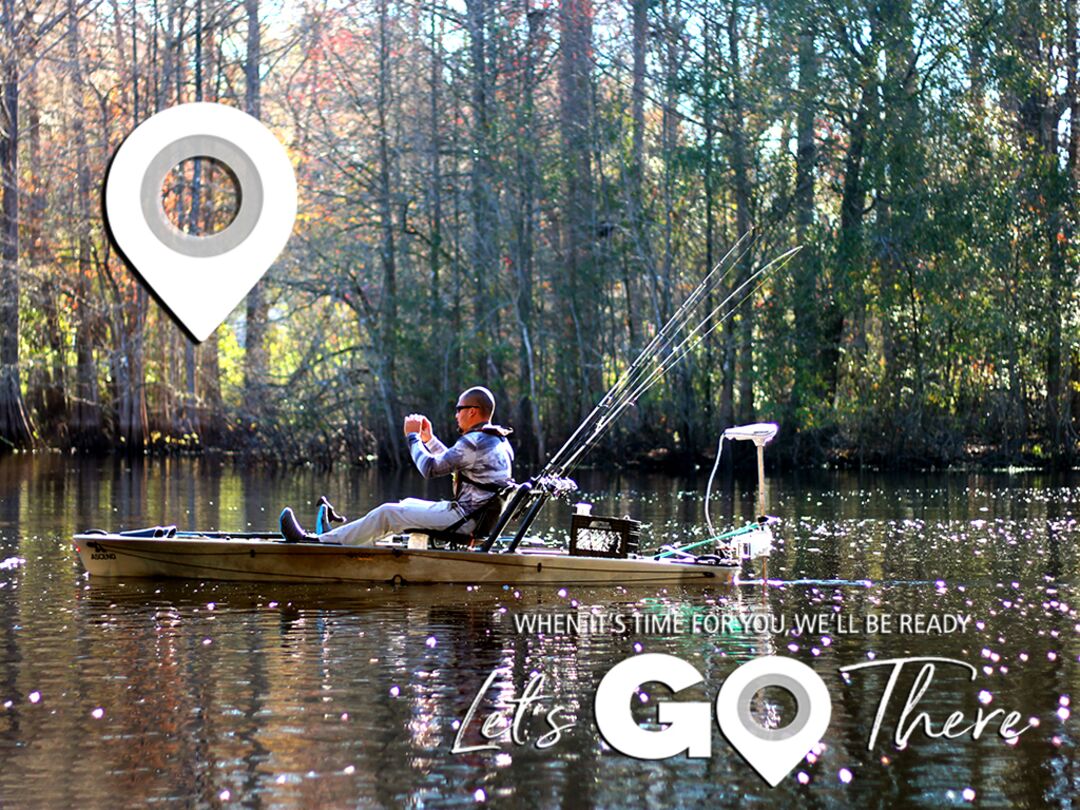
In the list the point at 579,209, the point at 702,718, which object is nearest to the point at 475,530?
the point at 702,718

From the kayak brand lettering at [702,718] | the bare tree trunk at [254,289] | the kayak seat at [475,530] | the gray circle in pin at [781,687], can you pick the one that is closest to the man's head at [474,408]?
the kayak seat at [475,530]

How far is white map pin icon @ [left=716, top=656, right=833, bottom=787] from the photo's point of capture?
786cm

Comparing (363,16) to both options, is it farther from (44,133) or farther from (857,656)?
(857,656)

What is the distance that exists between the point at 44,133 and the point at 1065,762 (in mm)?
35430

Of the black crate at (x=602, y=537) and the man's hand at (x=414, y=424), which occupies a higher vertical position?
the man's hand at (x=414, y=424)

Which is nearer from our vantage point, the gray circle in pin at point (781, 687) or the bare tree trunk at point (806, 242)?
the gray circle in pin at point (781, 687)

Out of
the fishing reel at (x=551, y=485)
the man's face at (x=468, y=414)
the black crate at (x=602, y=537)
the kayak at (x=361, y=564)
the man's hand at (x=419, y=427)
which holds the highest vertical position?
the man's face at (x=468, y=414)

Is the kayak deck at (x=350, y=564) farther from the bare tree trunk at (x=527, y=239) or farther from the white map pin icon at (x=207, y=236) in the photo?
the white map pin icon at (x=207, y=236)

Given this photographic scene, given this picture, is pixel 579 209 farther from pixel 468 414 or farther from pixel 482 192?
pixel 468 414

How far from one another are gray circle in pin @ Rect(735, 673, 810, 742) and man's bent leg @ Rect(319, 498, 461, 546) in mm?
4000

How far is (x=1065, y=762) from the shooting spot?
7.75m

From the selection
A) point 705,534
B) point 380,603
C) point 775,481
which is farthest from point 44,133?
point 380,603

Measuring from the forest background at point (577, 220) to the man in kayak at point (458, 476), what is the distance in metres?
18.5

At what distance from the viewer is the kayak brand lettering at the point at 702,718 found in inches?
317
